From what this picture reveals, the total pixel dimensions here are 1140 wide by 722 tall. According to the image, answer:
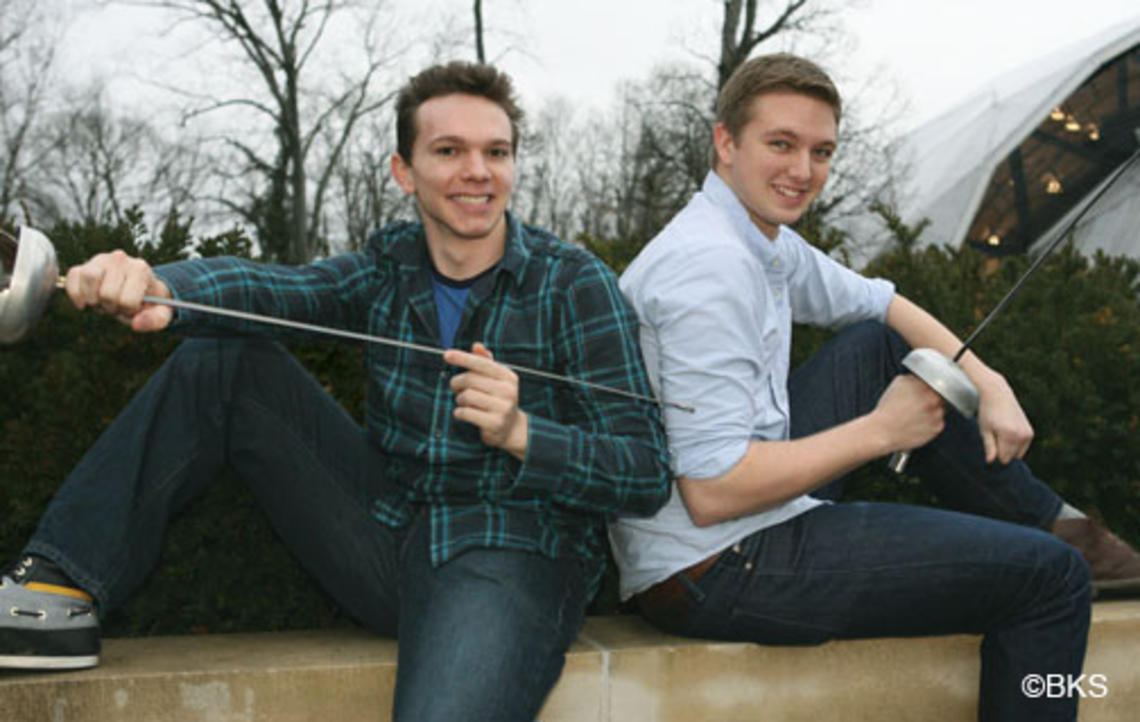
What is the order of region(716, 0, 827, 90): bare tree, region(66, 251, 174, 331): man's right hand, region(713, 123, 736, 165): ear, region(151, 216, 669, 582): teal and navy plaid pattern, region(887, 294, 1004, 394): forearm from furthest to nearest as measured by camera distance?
region(716, 0, 827, 90): bare tree, region(887, 294, 1004, 394): forearm, region(713, 123, 736, 165): ear, region(151, 216, 669, 582): teal and navy plaid pattern, region(66, 251, 174, 331): man's right hand

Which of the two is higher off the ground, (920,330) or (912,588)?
(920,330)

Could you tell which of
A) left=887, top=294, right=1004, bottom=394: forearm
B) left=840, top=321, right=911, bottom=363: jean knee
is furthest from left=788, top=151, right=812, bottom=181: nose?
left=887, top=294, right=1004, bottom=394: forearm

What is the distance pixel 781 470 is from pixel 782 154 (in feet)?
2.66

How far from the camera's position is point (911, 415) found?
7.50 ft

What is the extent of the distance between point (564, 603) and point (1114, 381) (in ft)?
6.97

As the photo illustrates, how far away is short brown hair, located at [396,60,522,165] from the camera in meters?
2.50

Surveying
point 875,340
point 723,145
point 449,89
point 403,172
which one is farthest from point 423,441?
point 875,340

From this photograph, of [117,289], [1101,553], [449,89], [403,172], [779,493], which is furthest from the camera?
[1101,553]

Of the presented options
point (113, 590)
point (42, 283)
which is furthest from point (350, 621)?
point (42, 283)

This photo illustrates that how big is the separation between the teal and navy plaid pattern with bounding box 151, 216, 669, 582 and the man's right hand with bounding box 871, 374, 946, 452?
1.62ft

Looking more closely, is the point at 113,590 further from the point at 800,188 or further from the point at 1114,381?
the point at 1114,381

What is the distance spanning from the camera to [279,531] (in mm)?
2570

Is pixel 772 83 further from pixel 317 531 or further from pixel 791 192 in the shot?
pixel 317 531

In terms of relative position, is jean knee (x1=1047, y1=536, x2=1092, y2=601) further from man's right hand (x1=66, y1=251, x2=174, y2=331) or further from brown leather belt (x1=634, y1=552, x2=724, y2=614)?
man's right hand (x1=66, y1=251, x2=174, y2=331)
